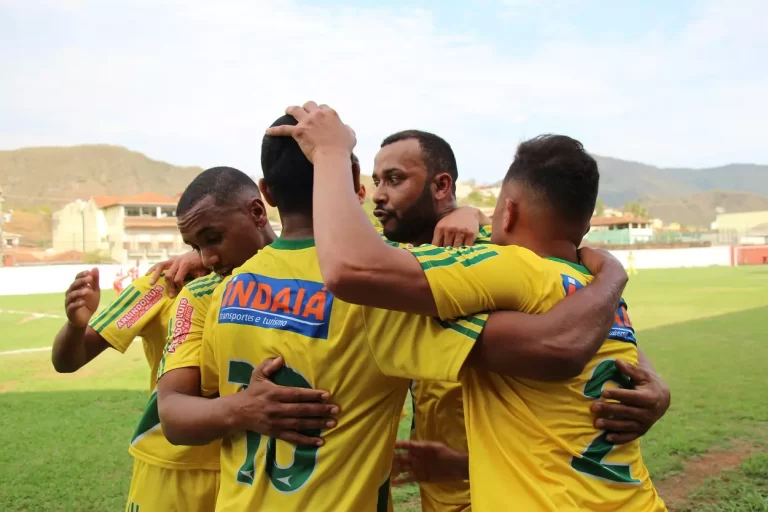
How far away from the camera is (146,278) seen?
308cm

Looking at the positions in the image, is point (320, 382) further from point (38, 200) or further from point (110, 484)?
point (38, 200)

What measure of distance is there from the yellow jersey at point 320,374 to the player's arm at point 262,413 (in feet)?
0.14

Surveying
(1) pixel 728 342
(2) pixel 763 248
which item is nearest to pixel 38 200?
(2) pixel 763 248

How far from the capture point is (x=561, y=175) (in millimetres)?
1863

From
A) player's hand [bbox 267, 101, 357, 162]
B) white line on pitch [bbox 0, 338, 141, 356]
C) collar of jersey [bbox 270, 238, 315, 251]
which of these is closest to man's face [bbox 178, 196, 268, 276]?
collar of jersey [bbox 270, 238, 315, 251]

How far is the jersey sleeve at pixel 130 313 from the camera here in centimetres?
291

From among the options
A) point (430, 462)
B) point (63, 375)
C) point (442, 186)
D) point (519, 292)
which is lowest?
point (63, 375)

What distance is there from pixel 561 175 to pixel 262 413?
107 cm

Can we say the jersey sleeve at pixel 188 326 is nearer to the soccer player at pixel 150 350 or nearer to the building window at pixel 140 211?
the soccer player at pixel 150 350

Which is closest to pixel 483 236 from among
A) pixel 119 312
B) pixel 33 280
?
pixel 119 312

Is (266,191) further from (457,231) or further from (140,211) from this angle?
(140,211)

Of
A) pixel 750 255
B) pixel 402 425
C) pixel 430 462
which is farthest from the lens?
pixel 750 255

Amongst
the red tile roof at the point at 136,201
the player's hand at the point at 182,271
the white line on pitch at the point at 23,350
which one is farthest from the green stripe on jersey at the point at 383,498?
the red tile roof at the point at 136,201

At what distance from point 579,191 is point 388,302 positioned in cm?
72
